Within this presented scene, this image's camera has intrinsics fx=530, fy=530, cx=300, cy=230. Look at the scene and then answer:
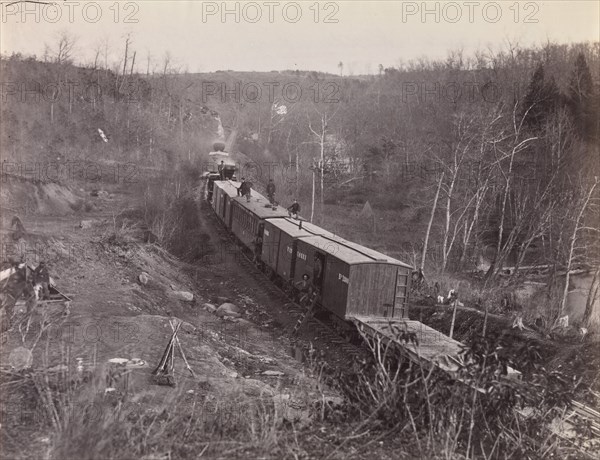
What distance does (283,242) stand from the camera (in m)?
18.3

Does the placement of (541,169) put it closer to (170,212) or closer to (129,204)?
(170,212)

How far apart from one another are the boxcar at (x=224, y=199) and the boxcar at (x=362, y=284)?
1250 cm

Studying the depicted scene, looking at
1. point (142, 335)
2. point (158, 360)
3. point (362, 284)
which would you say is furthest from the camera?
point (362, 284)

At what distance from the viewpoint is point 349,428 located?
700cm

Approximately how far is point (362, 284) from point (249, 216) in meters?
9.75

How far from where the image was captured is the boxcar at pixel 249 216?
21406 mm

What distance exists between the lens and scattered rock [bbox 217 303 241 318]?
16316 millimetres

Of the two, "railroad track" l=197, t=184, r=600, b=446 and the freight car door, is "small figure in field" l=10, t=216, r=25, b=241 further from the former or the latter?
the freight car door

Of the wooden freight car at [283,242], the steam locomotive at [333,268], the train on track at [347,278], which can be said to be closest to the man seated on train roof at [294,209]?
the steam locomotive at [333,268]

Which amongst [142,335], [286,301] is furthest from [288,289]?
[142,335]

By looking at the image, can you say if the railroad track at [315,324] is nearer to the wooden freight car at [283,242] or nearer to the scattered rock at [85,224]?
the wooden freight car at [283,242]

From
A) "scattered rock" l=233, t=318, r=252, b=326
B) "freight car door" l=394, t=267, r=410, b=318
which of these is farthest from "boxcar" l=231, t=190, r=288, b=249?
"freight car door" l=394, t=267, r=410, b=318

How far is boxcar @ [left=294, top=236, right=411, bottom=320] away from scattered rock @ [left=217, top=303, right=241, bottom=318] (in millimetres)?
2940

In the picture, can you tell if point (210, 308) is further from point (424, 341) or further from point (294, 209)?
point (424, 341)
